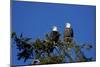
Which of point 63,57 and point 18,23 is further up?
point 18,23

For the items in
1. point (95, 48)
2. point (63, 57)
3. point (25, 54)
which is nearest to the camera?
point (25, 54)

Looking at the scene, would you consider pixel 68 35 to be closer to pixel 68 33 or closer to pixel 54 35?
pixel 68 33

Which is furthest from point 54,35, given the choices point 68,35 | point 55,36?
point 68,35

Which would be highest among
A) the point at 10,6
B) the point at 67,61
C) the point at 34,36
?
the point at 10,6

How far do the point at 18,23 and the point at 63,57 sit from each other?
1.75 ft

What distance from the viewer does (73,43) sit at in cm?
181

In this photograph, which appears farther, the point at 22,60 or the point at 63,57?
the point at 63,57

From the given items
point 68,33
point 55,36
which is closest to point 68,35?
point 68,33

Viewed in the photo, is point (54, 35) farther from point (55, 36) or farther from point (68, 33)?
point (68, 33)

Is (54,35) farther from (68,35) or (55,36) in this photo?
(68,35)
